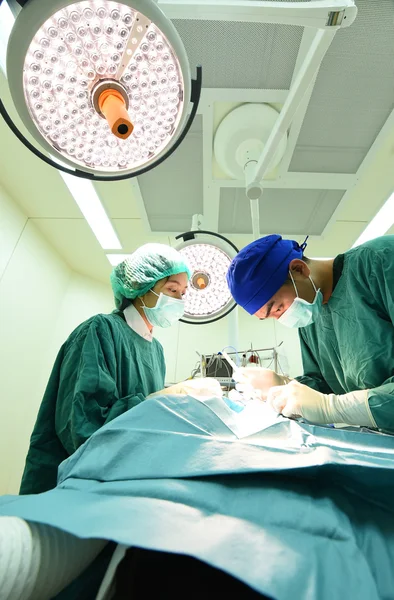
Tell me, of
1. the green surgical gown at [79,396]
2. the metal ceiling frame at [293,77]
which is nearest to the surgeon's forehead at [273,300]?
the metal ceiling frame at [293,77]

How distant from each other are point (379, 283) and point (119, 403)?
921 mm

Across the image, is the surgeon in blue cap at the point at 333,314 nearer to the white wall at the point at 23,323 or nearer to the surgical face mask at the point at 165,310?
the surgical face mask at the point at 165,310

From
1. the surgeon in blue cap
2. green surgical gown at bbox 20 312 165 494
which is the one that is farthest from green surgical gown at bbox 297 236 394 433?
green surgical gown at bbox 20 312 165 494

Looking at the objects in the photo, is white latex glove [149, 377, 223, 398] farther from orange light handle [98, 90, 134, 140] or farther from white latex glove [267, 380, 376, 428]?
orange light handle [98, 90, 134, 140]

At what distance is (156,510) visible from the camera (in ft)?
1.04

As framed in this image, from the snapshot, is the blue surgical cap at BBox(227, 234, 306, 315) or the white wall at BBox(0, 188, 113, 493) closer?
the blue surgical cap at BBox(227, 234, 306, 315)

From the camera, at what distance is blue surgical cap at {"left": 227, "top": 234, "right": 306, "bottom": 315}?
1093 mm

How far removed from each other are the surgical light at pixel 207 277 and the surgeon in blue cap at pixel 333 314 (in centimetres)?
12

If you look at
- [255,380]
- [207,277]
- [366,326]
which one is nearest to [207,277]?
[207,277]

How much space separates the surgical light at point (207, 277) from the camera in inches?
45.8

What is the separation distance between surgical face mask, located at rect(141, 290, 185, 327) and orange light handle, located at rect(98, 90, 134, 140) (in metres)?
0.77

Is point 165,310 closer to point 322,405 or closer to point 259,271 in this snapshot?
point 259,271

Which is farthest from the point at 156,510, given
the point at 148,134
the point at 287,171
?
the point at 287,171

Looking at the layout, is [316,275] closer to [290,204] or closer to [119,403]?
[290,204]
